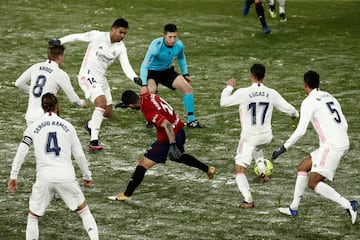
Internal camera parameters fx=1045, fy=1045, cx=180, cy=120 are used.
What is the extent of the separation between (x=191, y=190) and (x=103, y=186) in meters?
1.38

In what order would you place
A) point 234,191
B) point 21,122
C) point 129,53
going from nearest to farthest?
point 234,191 < point 21,122 < point 129,53

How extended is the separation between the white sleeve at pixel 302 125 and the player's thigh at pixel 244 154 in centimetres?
113

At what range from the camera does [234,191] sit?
1574 cm

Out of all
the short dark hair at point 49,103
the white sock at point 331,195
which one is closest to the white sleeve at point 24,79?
the short dark hair at point 49,103

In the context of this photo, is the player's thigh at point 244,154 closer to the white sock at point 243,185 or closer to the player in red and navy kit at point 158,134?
the white sock at point 243,185

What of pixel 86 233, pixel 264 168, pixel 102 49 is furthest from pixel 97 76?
pixel 86 233

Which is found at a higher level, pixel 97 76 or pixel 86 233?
pixel 97 76

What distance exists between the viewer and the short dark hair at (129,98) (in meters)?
14.6

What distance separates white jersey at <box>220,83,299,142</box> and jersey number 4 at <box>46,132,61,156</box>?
10.3 feet

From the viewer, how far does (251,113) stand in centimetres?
1482

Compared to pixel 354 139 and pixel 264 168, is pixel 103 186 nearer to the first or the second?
pixel 264 168

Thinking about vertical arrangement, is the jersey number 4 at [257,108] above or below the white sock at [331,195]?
above

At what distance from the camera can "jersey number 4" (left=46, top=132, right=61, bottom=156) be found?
12422 millimetres

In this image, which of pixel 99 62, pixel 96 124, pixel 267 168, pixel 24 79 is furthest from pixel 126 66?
pixel 267 168
